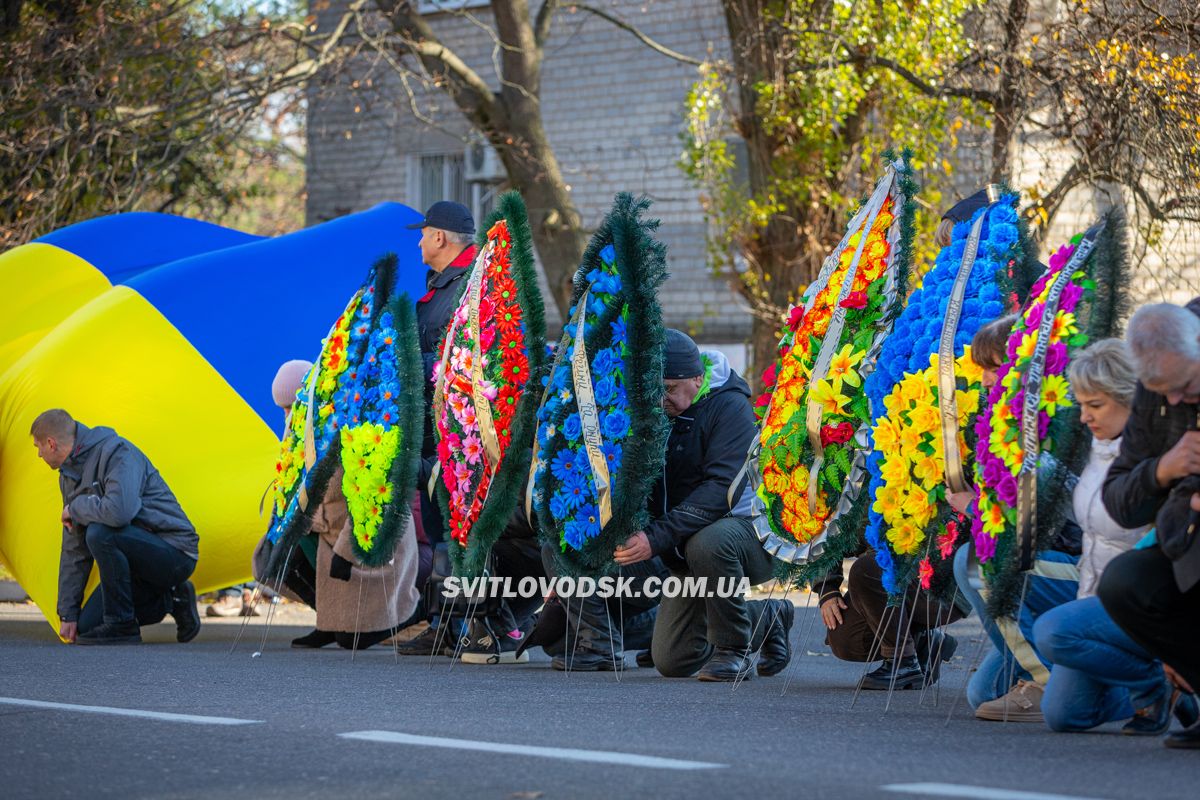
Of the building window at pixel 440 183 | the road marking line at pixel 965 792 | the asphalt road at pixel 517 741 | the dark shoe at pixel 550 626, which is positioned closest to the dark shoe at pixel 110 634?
the asphalt road at pixel 517 741

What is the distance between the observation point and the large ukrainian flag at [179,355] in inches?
448

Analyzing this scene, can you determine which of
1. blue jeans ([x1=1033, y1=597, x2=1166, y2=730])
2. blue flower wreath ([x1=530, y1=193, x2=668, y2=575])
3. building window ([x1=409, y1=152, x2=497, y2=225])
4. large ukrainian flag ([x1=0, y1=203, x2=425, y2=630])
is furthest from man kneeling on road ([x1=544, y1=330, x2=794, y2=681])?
building window ([x1=409, y1=152, x2=497, y2=225])

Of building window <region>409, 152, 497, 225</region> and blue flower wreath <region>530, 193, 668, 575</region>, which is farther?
building window <region>409, 152, 497, 225</region>

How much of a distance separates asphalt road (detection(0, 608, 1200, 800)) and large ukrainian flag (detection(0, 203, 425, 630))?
2.30m

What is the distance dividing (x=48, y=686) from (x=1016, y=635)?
162 inches

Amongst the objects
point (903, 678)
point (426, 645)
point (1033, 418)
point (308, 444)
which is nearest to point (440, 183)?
point (308, 444)

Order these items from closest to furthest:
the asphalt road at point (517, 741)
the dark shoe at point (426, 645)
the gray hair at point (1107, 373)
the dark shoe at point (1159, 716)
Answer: the asphalt road at point (517, 741) < the gray hair at point (1107, 373) < the dark shoe at point (1159, 716) < the dark shoe at point (426, 645)

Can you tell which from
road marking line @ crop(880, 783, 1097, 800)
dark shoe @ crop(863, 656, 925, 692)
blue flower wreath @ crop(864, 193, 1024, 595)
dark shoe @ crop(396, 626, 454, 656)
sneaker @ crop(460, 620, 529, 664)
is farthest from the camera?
dark shoe @ crop(396, 626, 454, 656)

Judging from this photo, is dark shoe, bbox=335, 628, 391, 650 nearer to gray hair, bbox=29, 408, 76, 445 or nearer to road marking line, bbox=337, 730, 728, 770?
gray hair, bbox=29, 408, 76, 445

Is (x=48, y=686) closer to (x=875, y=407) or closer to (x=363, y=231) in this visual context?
(x=875, y=407)

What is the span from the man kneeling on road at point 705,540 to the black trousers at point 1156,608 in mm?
2901

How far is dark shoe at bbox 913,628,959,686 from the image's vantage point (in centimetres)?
804

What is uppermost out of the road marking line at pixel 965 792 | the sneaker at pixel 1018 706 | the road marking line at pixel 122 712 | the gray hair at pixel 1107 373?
the gray hair at pixel 1107 373

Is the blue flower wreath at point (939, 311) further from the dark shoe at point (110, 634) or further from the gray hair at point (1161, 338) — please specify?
the dark shoe at point (110, 634)
